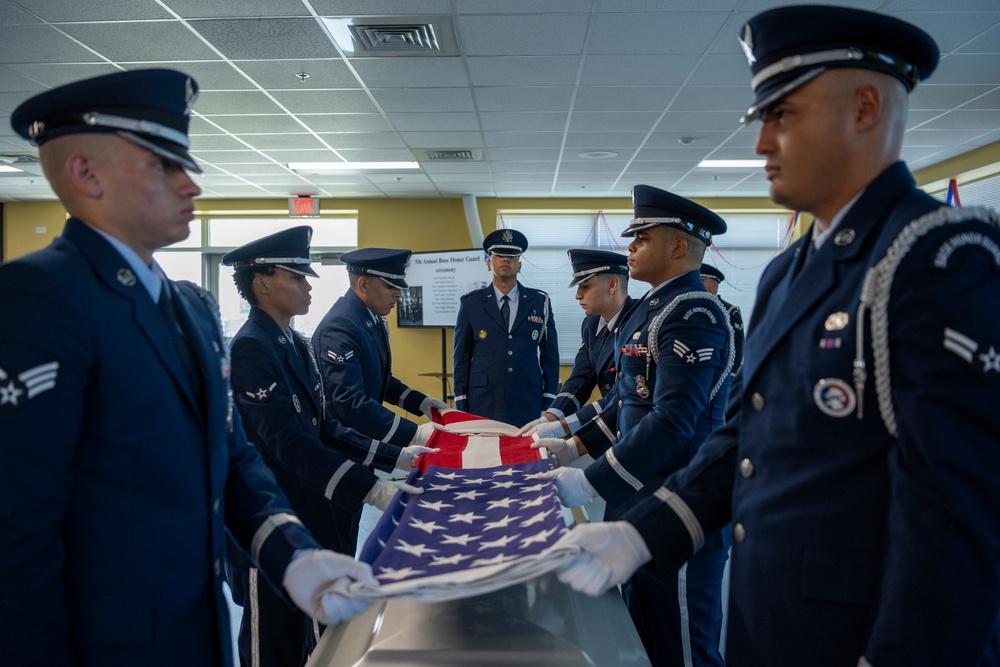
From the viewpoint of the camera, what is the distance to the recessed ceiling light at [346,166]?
766 centimetres

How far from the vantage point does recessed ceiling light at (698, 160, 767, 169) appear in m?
7.61

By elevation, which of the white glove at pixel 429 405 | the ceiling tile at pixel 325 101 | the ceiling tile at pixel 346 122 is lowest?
the white glove at pixel 429 405

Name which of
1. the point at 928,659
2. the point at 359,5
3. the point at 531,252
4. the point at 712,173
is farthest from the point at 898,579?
the point at 531,252

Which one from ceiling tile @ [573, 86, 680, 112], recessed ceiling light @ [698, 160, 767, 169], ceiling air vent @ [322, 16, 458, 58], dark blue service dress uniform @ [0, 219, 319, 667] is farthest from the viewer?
recessed ceiling light @ [698, 160, 767, 169]

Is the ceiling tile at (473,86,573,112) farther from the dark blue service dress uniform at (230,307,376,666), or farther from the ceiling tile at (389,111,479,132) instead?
the dark blue service dress uniform at (230,307,376,666)

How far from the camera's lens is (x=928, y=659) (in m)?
0.90

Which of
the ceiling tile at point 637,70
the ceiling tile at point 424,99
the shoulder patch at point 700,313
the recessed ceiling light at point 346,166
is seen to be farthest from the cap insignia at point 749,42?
the recessed ceiling light at point 346,166

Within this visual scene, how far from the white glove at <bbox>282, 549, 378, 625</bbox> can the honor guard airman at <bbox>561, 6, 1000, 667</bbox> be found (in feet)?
1.32

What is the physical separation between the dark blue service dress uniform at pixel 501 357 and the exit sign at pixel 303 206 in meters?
5.03

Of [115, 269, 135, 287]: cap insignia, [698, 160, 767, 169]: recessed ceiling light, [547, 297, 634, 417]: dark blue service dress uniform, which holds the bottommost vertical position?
[547, 297, 634, 417]: dark blue service dress uniform

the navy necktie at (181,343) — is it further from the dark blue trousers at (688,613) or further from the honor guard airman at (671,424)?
the dark blue trousers at (688,613)

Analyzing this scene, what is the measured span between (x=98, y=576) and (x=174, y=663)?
206 mm

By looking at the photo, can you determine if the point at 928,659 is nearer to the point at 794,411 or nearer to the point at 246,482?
the point at 794,411

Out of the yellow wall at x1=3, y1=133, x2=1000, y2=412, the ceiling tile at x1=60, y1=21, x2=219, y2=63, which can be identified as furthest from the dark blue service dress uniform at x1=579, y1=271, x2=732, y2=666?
the yellow wall at x1=3, y1=133, x2=1000, y2=412
